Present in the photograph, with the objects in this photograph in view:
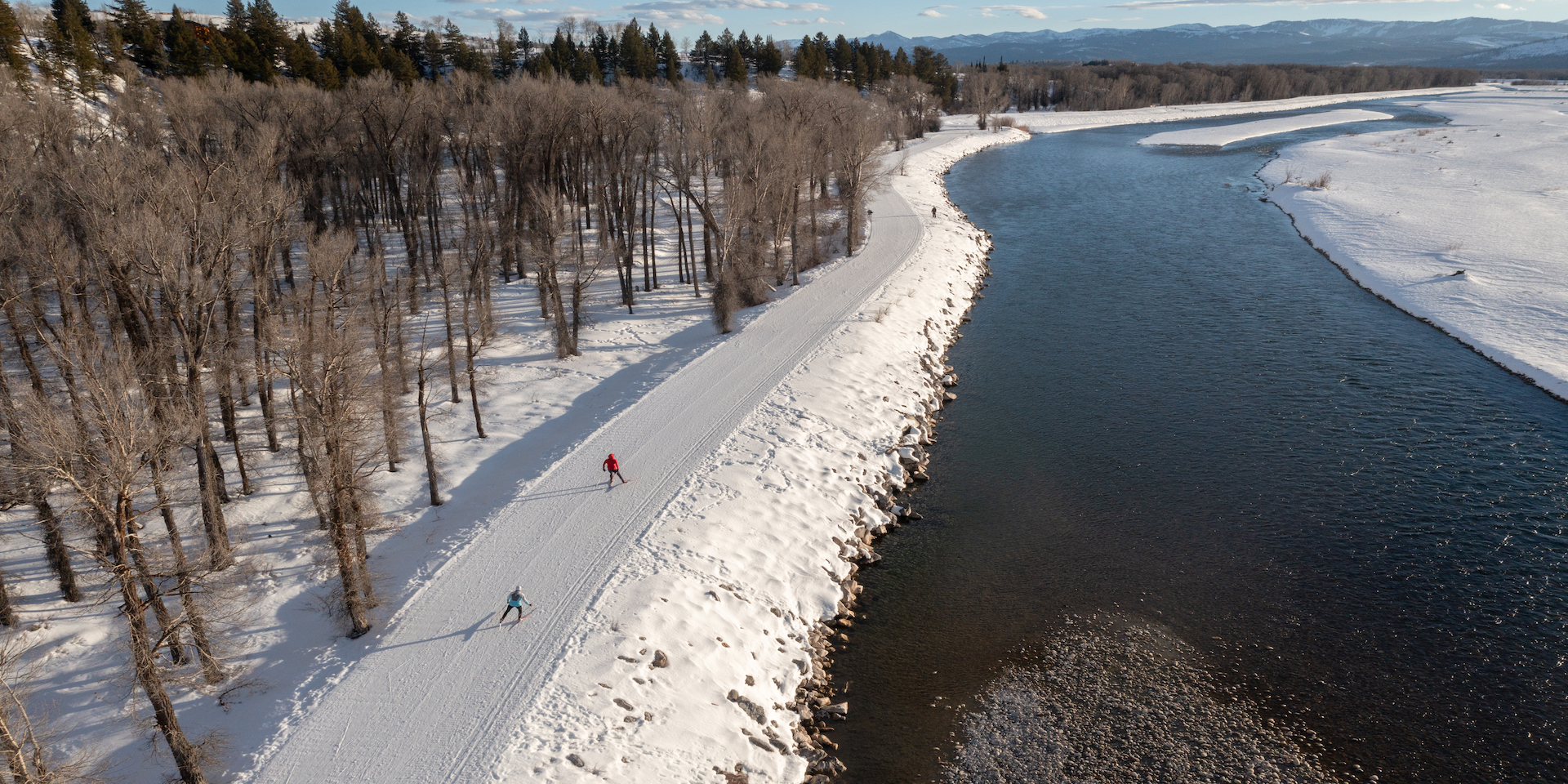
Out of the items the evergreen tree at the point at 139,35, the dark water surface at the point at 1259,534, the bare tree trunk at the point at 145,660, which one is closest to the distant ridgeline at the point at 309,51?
the evergreen tree at the point at 139,35

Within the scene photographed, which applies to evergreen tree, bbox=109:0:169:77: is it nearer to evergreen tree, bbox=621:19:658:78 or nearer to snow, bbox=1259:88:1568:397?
evergreen tree, bbox=621:19:658:78

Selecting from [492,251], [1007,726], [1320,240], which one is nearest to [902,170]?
[1320,240]

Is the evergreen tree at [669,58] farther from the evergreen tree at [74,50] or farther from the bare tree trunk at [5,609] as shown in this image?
the bare tree trunk at [5,609]

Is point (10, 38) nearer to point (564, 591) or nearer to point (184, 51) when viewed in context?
point (184, 51)

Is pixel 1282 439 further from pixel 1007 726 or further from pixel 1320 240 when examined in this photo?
pixel 1320 240

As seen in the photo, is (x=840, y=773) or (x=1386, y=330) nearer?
(x=840, y=773)

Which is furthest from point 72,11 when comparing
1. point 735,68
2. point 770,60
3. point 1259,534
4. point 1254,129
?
point 1254,129

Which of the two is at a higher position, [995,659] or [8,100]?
[8,100]

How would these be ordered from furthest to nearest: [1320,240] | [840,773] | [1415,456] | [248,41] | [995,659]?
[248,41] < [1320,240] < [1415,456] < [995,659] < [840,773]
